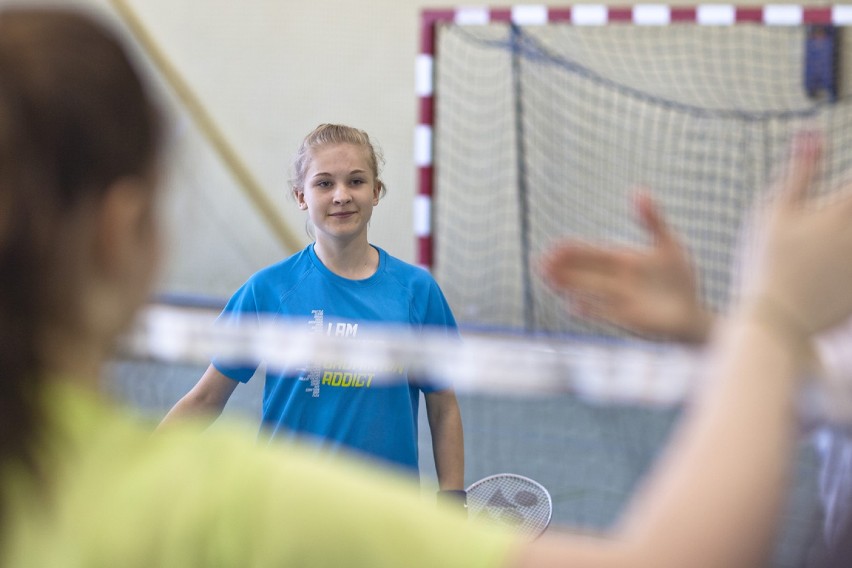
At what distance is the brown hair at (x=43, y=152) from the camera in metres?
0.67

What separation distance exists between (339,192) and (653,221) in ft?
7.17

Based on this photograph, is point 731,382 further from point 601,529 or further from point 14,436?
point 601,529

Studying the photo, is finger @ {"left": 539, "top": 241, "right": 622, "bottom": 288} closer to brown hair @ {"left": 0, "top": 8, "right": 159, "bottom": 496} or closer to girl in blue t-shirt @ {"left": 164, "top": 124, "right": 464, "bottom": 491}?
brown hair @ {"left": 0, "top": 8, "right": 159, "bottom": 496}

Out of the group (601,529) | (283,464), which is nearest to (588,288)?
(283,464)

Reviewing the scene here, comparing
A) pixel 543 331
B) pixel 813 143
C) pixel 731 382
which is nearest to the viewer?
pixel 731 382

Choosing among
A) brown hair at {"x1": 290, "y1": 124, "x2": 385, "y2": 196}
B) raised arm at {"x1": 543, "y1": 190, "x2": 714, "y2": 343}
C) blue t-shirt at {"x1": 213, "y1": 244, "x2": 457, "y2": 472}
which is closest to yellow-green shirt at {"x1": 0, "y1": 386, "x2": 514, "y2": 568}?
raised arm at {"x1": 543, "y1": 190, "x2": 714, "y2": 343}

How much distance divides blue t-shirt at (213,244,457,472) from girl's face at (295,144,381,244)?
10 cm

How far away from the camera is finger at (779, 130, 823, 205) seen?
0.74 m

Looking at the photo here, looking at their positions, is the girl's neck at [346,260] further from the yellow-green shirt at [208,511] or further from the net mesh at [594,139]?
the net mesh at [594,139]

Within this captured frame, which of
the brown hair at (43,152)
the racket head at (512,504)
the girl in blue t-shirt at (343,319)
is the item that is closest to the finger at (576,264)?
the brown hair at (43,152)

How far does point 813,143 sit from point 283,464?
1.51 ft

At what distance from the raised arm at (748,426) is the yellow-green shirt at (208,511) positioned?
79 mm

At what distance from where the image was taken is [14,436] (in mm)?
709

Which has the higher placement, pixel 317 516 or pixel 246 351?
pixel 317 516
